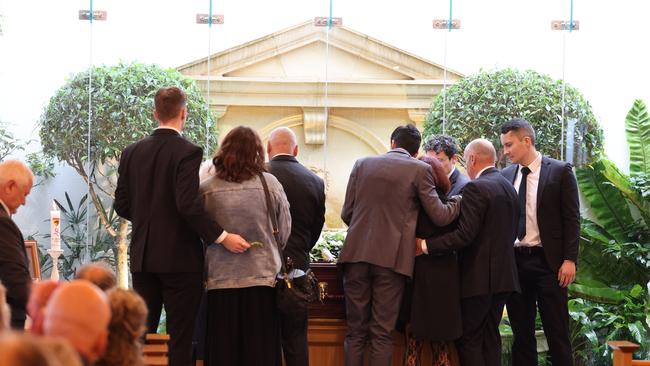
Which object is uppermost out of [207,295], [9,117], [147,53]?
[147,53]

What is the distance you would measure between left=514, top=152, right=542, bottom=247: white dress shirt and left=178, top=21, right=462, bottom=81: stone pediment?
7.00ft

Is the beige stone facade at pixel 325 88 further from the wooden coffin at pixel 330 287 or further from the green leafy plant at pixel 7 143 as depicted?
the wooden coffin at pixel 330 287

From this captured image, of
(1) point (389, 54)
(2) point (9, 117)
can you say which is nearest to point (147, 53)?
(2) point (9, 117)

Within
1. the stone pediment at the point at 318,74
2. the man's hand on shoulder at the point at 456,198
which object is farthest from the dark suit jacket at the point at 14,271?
the stone pediment at the point at 318,74

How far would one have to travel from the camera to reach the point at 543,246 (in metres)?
5.90

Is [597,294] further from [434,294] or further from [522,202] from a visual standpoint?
[434,294]

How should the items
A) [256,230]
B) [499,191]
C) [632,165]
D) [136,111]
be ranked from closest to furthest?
[256,230]
[499,191]
[136,111]
[632,165]

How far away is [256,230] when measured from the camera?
5.27m

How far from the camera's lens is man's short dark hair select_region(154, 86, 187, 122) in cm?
517

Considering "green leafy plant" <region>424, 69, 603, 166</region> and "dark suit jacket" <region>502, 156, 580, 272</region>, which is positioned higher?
"green leafy plant" <region>424, 69, 603, 166</region>

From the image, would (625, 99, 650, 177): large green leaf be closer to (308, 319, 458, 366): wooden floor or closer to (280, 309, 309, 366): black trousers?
(308, 319, 458, 366): wooden floor

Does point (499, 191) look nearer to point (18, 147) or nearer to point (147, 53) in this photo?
point (147, 53)

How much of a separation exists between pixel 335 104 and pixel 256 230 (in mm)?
2899

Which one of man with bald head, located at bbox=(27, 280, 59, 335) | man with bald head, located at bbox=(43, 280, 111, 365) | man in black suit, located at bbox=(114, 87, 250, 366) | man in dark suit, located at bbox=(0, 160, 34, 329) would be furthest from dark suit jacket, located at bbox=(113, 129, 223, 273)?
man with bald head, located at bbox=(43, 280, 111, 365)
